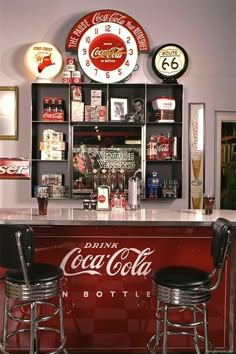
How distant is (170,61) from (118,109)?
0.79 m

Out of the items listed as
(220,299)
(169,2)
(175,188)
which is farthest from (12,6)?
(220,299)

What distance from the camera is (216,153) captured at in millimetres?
4906

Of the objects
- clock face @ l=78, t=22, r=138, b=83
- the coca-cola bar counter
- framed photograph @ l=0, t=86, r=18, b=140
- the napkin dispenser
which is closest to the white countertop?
the coca-cola bar counter

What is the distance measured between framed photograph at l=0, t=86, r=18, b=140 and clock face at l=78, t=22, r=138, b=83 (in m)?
0.95

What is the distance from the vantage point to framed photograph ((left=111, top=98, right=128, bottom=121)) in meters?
4.61

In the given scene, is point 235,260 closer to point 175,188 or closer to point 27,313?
point 27,313

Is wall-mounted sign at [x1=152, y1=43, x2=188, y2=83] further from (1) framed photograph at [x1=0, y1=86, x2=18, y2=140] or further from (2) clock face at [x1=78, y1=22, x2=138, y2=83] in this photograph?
(1) framed photograph at [x1=0, y1=86, x2=18, y2=140]

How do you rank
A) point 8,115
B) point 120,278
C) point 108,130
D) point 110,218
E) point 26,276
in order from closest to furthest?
point 26,276
point 110,218
point 120,278
point 108,130
point 8,115

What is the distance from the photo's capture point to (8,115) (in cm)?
479

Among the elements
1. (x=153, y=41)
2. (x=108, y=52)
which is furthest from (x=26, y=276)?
(x=153, y=41)

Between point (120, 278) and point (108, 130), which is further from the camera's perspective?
point (108, 130)

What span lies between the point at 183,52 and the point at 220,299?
284cm

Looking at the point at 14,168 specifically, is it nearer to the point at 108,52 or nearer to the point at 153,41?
the point at 108,52

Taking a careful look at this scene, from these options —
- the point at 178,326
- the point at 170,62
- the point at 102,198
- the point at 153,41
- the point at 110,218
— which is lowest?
the point at 178,326
